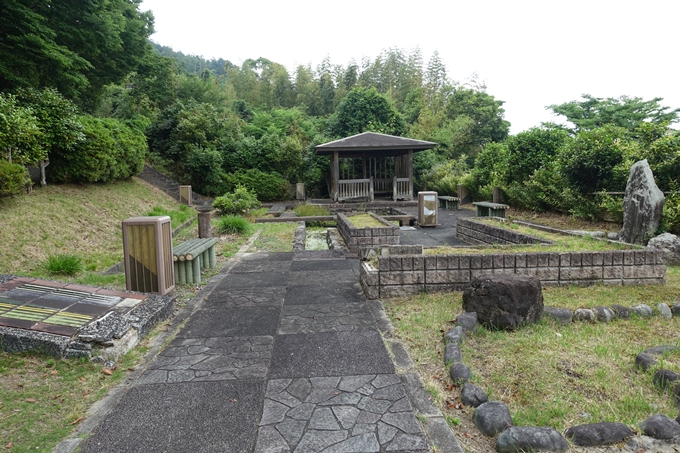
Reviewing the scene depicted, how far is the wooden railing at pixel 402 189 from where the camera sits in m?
18.6

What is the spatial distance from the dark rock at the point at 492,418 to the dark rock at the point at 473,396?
12 cm

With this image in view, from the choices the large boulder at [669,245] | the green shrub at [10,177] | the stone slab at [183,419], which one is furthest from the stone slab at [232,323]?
the large boulder at [669,245]

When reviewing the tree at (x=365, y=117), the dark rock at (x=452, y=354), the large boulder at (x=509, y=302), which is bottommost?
the dark rock at (x=452, y=354)

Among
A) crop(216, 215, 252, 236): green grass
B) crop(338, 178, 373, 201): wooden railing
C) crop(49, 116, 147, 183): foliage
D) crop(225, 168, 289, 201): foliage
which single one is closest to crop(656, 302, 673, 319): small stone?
crop(216, 215, 252, 236): green grass

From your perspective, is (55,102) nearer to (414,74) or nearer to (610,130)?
(610,130)

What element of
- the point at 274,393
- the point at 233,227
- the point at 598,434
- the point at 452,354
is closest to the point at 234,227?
the point at 233,227

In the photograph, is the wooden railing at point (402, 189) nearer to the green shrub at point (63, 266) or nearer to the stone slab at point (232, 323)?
the green shrub at point (63, 266)

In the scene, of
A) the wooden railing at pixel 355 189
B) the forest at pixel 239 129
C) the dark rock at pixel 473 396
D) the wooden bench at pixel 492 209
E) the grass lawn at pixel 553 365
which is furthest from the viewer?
the wooden railing at pixel 355 189

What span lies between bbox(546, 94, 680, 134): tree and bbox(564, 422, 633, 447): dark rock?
2536cm

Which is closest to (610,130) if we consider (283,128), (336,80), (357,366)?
(357,366)

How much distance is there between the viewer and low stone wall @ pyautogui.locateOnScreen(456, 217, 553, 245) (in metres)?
7.18

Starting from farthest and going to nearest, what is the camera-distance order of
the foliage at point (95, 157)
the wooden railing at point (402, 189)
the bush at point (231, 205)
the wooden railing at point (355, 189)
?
the wooden railing at point (402, 189)
the wooden railing at point (355, 189)
the bush at point (231, 205)
the foliage at point (95, 157)

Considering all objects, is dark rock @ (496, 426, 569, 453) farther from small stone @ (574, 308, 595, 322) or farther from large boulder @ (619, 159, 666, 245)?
large boulder @ (619, 159, 666, 245)

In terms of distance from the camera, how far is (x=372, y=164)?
21188 mm
